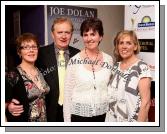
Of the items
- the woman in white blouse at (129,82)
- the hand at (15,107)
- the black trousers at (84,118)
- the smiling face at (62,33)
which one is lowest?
the black trousers at (84,118)

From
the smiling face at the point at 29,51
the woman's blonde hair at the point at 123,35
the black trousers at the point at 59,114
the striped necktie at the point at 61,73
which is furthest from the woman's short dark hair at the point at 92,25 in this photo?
the black trousers at the point at 59,114

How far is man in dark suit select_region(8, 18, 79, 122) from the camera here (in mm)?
2104

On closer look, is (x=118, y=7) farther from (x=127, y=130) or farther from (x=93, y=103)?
(x=127, y=130)

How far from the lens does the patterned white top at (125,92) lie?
209cm

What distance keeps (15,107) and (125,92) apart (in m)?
0.74

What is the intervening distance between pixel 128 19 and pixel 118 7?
11cm

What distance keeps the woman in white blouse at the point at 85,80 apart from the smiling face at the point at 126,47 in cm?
9

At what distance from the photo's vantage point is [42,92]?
2102 millimetres

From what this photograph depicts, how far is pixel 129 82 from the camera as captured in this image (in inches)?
82.6

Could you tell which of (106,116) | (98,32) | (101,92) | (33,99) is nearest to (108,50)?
(98,32)

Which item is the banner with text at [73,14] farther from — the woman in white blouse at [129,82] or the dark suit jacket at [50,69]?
the woman in white blouse at [129,82]

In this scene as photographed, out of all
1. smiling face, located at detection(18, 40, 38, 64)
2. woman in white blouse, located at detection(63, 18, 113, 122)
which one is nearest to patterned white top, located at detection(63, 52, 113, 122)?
woman in white blouse, located at detection(63, 18, 113, 122)

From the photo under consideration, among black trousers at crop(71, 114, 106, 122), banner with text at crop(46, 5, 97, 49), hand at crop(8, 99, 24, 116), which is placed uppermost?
banner with text at crop(46, 5, 97, 49)

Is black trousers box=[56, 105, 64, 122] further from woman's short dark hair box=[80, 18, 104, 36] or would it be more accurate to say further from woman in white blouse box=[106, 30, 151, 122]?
woman's short dark hair box=[80, 18, 104, 36]
